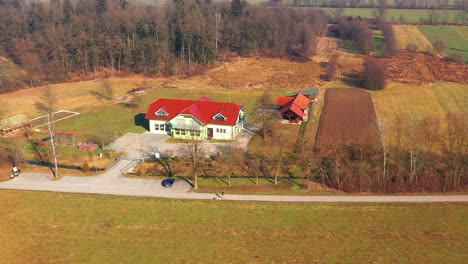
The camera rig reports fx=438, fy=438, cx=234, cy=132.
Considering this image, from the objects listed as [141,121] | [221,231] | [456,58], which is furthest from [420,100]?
[221,231]

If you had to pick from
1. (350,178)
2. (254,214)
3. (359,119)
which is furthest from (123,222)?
(359,119)

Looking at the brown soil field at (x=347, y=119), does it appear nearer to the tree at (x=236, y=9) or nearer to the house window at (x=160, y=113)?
the house window at (x=160, y=113)

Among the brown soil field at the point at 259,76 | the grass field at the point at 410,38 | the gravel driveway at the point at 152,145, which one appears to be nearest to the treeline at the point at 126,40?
the brown soil field at the point at 259,76

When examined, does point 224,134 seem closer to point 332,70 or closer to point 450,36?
point 332,70

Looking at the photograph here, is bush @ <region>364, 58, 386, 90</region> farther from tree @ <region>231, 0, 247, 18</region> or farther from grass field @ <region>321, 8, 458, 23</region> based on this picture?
grass field @ <region>321, 8, 458, 23</region>

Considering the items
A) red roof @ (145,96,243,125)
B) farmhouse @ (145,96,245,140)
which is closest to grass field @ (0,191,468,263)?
farmhouse @ (145,96,245,140)
